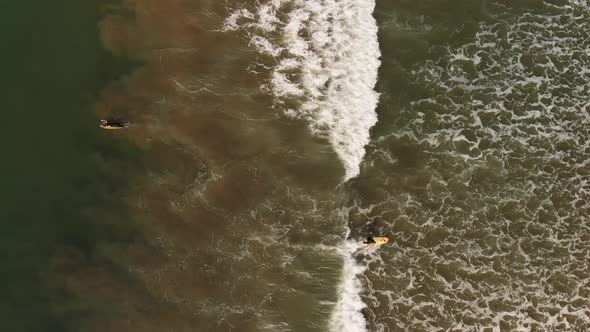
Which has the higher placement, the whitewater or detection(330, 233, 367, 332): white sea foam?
the whitewater

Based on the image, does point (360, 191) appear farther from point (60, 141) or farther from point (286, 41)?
point (60, 141)

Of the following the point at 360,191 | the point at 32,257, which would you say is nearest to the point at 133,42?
the point at 32,257

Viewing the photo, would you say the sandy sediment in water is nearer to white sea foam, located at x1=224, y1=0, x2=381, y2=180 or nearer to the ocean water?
the ocean water

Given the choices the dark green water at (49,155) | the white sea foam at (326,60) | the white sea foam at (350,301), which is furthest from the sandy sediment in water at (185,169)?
the white sea foam at (350,301)

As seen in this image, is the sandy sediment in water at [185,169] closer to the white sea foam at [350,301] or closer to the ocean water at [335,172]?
the ocean water at [335,172]

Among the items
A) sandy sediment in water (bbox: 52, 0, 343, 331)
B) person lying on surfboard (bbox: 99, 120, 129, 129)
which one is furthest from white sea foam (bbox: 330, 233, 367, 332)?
person lying on surfboard (bbox: 99, 120, 129, 129)

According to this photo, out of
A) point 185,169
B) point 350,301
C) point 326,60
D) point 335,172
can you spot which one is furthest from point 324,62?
point 350,301

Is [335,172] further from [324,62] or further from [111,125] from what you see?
[111,125]
